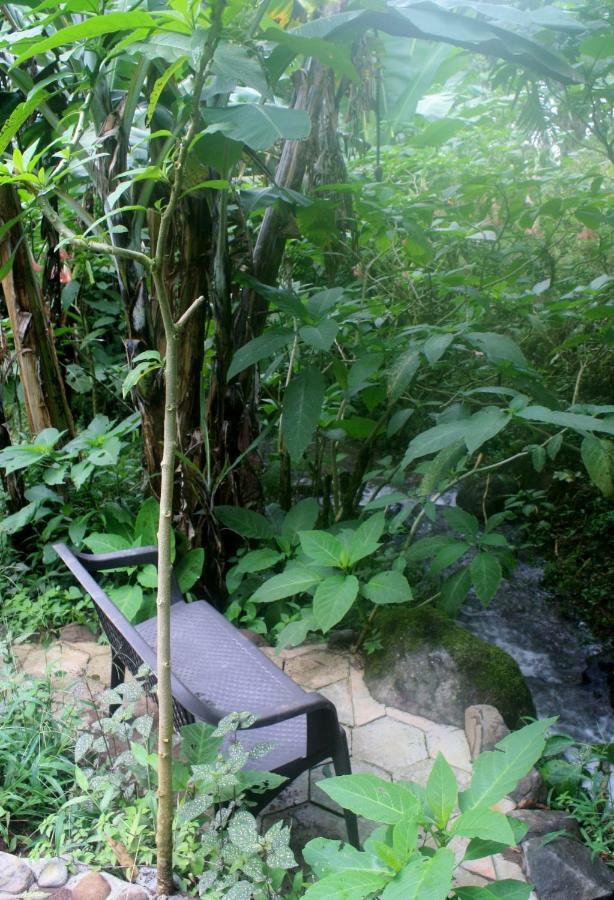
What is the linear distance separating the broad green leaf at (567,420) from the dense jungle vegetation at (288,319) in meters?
0.01

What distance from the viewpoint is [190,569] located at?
3.19 meters

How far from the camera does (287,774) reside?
1881 mm

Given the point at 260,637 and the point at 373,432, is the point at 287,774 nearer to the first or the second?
the point at 260,637

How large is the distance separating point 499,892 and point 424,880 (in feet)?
0.82

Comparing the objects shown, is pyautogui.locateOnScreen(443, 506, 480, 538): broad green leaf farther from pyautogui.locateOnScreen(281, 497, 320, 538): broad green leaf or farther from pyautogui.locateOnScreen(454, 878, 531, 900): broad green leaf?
pyautogui.locateOnScreen(454, 878, 531, 900): broad green leaf

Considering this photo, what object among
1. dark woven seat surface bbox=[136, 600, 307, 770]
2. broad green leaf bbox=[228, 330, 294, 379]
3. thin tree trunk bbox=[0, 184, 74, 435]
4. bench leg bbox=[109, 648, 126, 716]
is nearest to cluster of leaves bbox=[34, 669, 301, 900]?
dark woven seat surface bbox=[136, 600, 307, 770]

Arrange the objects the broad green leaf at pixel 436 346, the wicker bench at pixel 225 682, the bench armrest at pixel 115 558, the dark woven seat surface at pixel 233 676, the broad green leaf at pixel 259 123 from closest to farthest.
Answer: the wicker bench at pixel 225 682 → the dark woven seat surface at pixel 233 676 → the broad green leaf at pixel 259 123 → the bench armrest at pixel 115 558 → the broad green leaf at pixel 436 346

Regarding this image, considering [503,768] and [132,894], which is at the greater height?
[503,768]

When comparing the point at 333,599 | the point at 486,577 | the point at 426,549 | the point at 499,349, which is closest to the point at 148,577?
the point at 333,599

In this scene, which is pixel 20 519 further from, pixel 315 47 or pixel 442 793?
pixel 442 793

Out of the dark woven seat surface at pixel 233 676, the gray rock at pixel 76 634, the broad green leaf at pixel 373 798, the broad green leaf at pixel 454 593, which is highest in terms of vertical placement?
the broad green leaf at pixel 373 798

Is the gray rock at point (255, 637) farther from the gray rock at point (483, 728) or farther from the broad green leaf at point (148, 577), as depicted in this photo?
the gray rock at point (483, 728)

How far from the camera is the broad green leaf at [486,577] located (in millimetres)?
2824

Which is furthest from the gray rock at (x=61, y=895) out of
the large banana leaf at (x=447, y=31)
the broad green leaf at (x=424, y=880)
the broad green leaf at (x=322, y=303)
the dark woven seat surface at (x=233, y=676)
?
the large banana leaf at (x=447, y=31)
